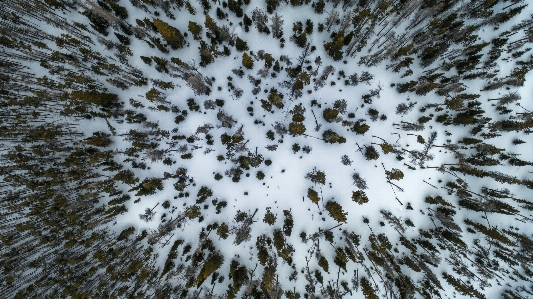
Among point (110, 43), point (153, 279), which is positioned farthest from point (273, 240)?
point (110, 43)

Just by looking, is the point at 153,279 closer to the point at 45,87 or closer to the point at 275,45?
the point at 45,87

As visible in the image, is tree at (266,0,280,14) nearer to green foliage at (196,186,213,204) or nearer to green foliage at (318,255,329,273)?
green foliage at (196,186,213,204)

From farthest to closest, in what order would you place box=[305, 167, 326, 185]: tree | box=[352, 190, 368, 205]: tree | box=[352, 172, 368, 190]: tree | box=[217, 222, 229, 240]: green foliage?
1. box=[217, 222, 229, 240]: green foliage
2. box=[352, 172, 368, 190]: tree
3. box=[305, 167, 326, 185]: tree
4. box=[352, 190, 368, 205]: tree

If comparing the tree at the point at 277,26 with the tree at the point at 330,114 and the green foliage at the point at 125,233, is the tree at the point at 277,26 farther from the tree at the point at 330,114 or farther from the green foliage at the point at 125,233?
the green foliage at the point at 125,233

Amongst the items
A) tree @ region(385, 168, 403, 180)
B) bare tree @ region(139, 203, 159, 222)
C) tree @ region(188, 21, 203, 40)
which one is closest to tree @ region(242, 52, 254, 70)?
tree @ region(188, 21, 203, 40)

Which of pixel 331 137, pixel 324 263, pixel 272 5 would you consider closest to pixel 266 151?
pixel 331 137

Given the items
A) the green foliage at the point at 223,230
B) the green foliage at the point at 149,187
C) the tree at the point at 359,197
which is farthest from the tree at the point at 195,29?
the tree at the point at 359,197
